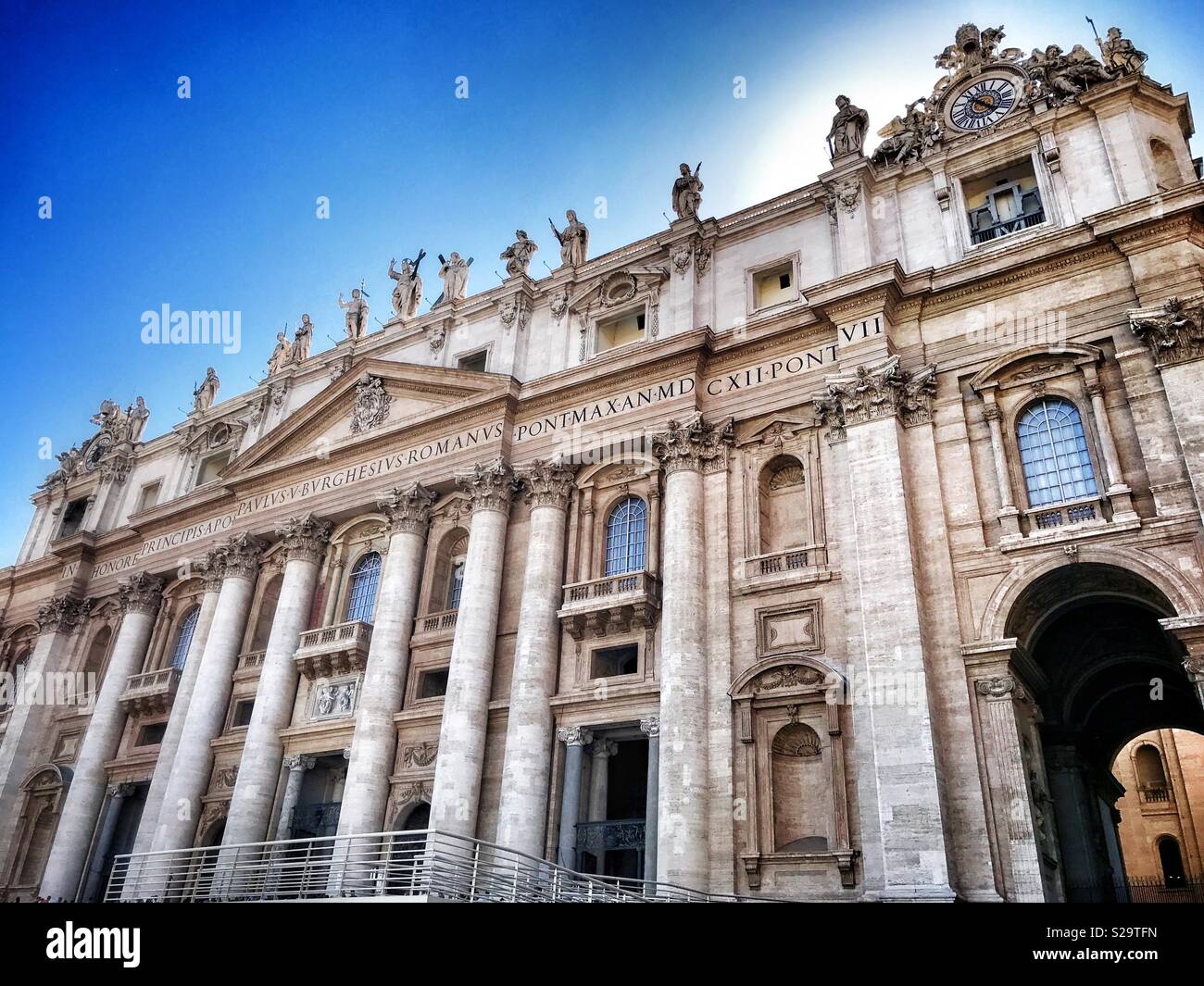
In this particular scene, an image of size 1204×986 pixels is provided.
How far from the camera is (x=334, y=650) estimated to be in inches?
1134

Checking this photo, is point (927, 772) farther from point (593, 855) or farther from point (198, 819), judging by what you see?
point (198, 819)

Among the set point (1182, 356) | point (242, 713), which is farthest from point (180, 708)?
point (1182, 356)

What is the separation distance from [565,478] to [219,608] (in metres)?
13.6

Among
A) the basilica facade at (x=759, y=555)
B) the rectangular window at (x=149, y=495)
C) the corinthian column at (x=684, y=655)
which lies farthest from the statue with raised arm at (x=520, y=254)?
the rectangular window at (x=149, y=495)

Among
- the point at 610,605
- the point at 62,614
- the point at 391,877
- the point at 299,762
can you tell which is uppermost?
the point at 62,614

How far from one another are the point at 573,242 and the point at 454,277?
5.10 metres

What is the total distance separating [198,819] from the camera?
29719 millimetres

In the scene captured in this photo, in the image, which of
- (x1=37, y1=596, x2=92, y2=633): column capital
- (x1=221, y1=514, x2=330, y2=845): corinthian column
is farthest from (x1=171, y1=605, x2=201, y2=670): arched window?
(x1=37, y1=596, x2=92, y2=633): column capital

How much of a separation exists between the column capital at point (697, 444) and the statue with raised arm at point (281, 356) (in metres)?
20.3

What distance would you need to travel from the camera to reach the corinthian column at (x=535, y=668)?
23.2m

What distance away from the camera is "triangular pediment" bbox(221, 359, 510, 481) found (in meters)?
30.6

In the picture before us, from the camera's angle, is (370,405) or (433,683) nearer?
(433,683)

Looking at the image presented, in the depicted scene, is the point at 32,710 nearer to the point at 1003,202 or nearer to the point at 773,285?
the point at 773,285
